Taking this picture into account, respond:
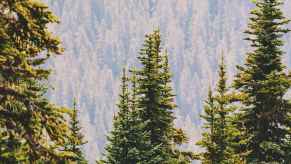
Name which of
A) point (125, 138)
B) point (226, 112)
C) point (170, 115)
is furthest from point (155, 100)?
point (125, 138)

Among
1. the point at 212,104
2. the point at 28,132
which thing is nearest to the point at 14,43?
the point at 28,132

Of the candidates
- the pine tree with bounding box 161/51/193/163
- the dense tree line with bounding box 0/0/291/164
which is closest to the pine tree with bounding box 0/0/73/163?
the dense tree line with bounding box 0/0/291/164

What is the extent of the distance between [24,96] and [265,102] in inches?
495

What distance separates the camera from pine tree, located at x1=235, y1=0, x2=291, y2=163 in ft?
61.5

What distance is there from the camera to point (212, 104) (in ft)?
67.2

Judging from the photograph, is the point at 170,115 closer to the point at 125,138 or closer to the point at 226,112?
the point at 226,112

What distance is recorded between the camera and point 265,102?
62.0 ft

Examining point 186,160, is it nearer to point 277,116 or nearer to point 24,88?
point 277,116

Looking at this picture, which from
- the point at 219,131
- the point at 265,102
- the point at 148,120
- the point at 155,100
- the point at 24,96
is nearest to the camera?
the point at 24,96

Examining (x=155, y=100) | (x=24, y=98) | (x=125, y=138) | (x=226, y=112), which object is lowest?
(x=24, y=98)

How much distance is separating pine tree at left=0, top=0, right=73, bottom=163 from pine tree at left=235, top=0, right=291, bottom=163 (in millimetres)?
11701

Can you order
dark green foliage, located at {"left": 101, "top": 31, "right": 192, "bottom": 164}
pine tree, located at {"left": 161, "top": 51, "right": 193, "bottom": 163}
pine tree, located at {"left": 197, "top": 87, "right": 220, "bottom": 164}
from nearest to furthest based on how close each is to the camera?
dark green foliage, located at {"left": 101, "top": 31, "right": 192, "bottom": 164} → pine tree, located at {"left": 197, "top": 87, "right": 220, "bottom": 164} → pine tree, located at {"left": 161, "top": 51, "right": 193, "bottom": 163}

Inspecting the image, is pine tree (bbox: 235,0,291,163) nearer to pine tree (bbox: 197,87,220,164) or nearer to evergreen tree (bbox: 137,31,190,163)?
pine tree (bbox: 197,87,220,164)

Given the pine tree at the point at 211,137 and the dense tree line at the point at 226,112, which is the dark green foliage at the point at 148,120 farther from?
the pine tree at the point at 211,137
